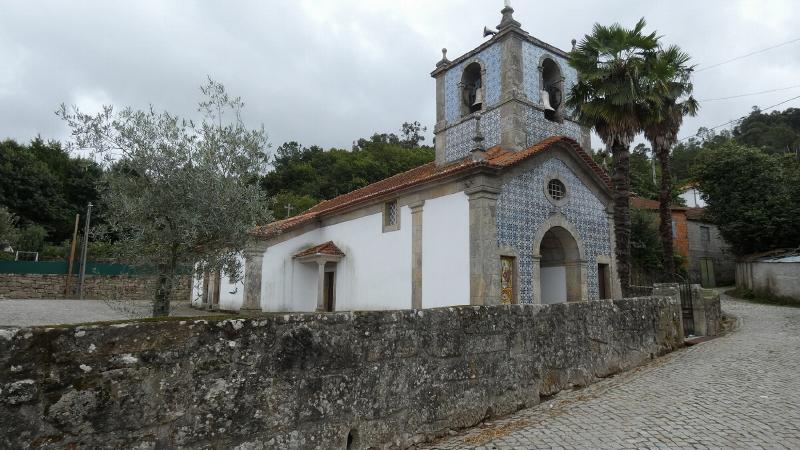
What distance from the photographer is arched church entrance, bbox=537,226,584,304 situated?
47.3 feet

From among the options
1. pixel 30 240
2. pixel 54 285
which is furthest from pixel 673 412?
pixel 30 240

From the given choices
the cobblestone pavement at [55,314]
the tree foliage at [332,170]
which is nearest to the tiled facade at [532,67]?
the cobblestone pavement at [55,314]

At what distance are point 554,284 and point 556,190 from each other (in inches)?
121

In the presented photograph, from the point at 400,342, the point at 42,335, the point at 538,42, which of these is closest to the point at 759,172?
the point at 538,42

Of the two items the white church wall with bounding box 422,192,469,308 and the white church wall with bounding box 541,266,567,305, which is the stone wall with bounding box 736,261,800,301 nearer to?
the white church wall with bounding box 541,266,567,305

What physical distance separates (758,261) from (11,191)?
46.5m

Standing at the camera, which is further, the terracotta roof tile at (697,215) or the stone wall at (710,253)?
the stone wall at (710,253)

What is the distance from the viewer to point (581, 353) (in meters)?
6.23

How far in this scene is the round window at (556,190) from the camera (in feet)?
45.9

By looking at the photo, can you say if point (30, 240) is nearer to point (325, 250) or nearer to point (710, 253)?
point (325, 250)

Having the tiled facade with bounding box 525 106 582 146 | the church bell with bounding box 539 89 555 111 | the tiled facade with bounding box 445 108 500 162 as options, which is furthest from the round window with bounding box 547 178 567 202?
the church bell with bounding box 539 89 555 111

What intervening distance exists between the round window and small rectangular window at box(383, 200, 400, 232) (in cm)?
456

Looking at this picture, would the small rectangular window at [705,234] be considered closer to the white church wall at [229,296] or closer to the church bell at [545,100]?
the church bell at [545,100]

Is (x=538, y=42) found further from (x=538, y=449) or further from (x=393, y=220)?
(x=538, y=449)
